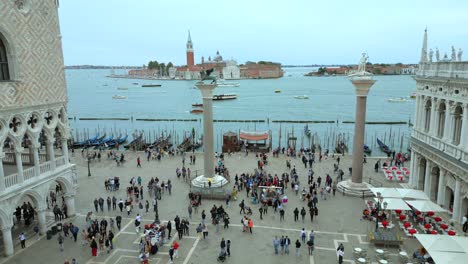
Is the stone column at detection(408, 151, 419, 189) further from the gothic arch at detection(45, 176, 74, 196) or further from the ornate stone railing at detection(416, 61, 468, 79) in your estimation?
the gothic arch at detection(45, 176, 74, 196)

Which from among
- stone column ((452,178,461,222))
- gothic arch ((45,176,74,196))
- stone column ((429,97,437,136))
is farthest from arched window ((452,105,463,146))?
gothic arch ((45,176,74,196))

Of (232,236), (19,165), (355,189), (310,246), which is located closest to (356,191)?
(355,189)

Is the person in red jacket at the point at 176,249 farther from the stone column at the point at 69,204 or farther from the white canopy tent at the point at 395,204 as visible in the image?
the white canopy tent at the point at 395,204

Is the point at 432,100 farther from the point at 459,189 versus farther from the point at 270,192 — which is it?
the point at 270,192

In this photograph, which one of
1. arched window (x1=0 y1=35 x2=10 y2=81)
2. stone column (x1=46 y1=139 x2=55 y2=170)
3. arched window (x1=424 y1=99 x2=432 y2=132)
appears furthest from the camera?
arched window (x1=424 y1=99 x2=432 y2=132)

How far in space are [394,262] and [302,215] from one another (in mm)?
5504

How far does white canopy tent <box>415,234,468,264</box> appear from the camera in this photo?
12.7 metres

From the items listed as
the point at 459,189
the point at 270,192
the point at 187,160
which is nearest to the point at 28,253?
the point at 270,192

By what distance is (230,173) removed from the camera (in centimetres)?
2911

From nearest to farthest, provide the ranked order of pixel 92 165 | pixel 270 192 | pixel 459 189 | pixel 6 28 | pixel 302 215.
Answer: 1. pixel 6 28
2. pixel 459 189
3. pixel 302 215
4. pixel 270 192
5. pixel 92 165

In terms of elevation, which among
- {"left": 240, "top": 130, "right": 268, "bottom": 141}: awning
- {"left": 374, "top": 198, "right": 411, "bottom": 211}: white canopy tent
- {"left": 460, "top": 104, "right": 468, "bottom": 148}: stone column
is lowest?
{"left": 240, "top": 130, "right": 268, "bottom": 141}: awning

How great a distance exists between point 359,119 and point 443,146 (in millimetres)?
5543

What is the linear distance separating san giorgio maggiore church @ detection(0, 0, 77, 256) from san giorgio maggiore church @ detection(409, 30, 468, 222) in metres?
20.7

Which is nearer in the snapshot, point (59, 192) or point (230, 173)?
point (59, 192)
